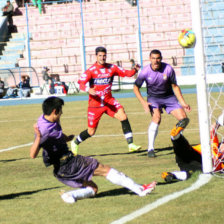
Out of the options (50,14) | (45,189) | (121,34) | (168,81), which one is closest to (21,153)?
(168,81)

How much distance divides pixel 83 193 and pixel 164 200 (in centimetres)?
98

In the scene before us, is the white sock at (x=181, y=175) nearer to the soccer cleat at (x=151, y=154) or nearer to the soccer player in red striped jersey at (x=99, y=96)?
the soccer cleat at (x=151, y=154)

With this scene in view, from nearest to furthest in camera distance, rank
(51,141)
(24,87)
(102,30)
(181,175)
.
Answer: (51,141)
(181,175)
(24,87)
(102,30)

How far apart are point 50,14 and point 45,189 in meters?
34.1

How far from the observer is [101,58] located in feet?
35.8

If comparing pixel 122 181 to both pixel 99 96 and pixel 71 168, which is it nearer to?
pixel 71 168

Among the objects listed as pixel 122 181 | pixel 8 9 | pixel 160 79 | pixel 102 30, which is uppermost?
pixel 8 9

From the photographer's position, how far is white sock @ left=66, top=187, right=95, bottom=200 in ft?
22.0

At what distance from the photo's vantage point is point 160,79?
10.4m

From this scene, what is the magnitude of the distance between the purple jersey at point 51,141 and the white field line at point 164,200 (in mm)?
1228

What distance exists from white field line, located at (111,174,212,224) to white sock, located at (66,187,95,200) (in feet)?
2.81

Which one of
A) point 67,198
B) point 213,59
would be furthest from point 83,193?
point 213,59

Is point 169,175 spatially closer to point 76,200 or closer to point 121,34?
point 76,200

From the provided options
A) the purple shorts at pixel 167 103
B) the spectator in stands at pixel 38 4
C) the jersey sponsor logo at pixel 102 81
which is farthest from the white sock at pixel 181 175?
the spectator in stands at pixel 38 4
